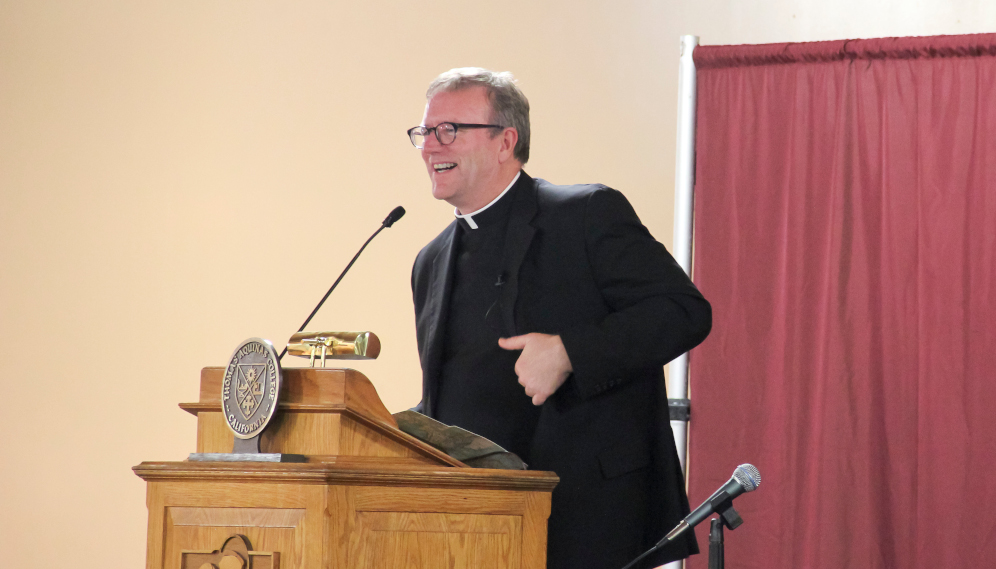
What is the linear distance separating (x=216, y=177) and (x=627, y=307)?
241cm

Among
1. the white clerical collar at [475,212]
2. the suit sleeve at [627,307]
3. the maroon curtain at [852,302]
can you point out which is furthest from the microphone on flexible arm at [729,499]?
the maroon curtain at [852,302]

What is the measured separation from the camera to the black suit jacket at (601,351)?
1822 mm

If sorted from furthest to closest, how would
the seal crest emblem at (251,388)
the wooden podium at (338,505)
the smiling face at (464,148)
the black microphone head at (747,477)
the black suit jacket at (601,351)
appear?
the smiling face at (464,148), the black microphone head at (747,477), the black suit jacket at (601,351), the seal crest emblem at (251,388), the wooden podium at (338,505)

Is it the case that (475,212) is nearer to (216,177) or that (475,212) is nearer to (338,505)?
(338,505)

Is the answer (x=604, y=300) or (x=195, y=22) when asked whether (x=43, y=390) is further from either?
(x=604, y=300)

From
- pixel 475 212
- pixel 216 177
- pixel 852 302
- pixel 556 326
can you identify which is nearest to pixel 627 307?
pixel 556 326

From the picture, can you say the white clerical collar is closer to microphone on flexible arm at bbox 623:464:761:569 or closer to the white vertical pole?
microphone on flexible arm at bbox 623:464:761:569

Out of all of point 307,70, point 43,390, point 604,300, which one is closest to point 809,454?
point 604,300

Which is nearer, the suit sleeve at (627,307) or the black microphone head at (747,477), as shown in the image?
the suit sleeve at (627,307)

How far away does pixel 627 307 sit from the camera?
6.38 feet

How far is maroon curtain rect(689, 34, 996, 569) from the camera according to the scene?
3.17 m

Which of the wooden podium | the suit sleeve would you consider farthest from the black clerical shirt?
the wooden podium

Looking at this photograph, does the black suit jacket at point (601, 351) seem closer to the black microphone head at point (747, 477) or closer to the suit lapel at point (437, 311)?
the suit lapel at point (437, 311)

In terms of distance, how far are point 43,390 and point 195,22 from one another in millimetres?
1511
